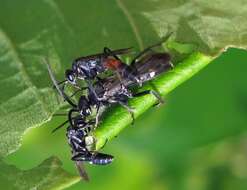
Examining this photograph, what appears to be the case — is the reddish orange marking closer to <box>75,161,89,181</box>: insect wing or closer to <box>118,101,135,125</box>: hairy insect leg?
<box>118,101,135,125</box>: hairy insect leg

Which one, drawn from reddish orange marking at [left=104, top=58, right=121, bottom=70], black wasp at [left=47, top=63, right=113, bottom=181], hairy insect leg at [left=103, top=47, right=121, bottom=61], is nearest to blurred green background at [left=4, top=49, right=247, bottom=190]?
black wasp at [left=47, top=63, right=113, bottom=181]

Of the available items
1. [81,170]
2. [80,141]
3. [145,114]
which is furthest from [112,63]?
[145,114]

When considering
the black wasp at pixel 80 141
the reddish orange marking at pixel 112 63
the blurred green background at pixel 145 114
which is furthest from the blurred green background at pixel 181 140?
the reddish orange marking at pixel 112 63

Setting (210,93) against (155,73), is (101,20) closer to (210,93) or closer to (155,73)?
(155,73)

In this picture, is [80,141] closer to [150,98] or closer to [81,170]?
[81,170]

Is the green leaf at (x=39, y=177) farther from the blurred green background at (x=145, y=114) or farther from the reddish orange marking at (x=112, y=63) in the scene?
the reddish orange marking at (x=112, y=63)

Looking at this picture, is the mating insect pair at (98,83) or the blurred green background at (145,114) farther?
the blurred green background at (145,114)
